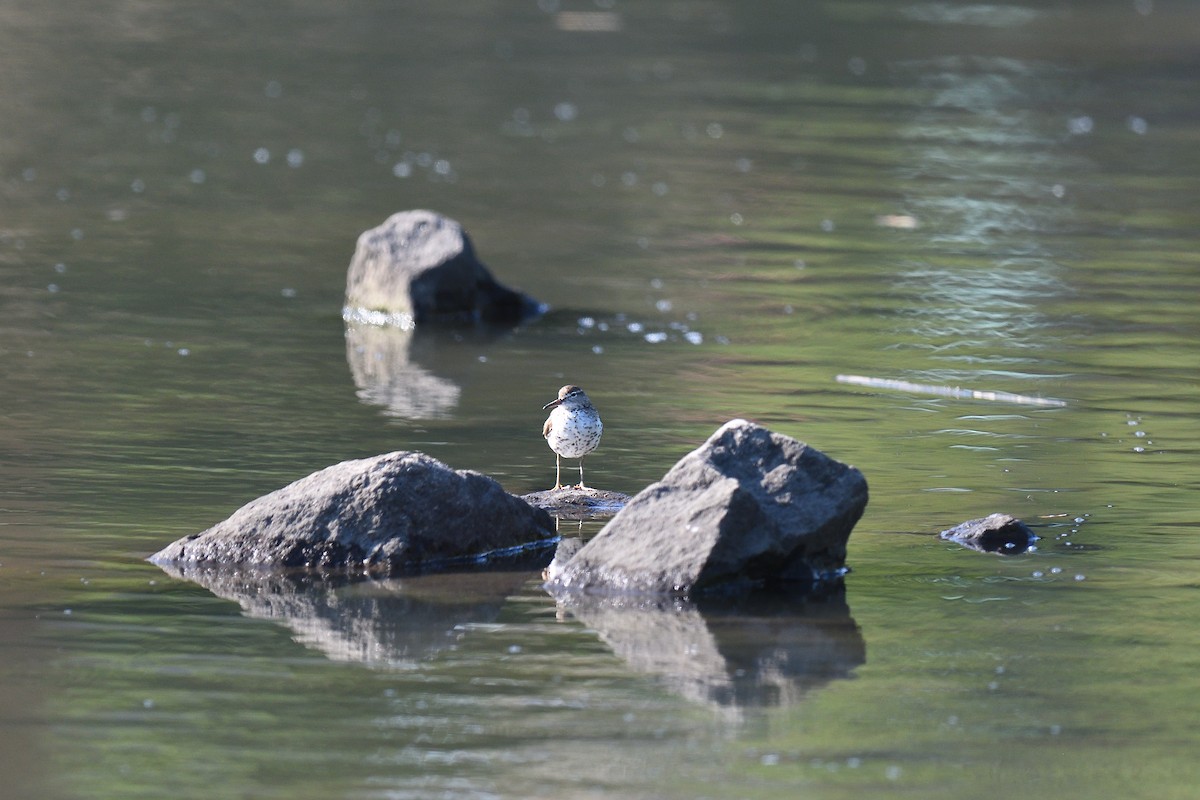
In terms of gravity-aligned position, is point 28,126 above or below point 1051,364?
above

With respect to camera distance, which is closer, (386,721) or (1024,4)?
(386,721)

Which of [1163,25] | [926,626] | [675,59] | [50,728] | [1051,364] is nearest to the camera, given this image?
[50,728]

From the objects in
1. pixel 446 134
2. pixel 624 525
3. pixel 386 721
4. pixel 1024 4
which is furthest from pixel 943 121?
pixel 386 721

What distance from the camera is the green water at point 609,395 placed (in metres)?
7.02

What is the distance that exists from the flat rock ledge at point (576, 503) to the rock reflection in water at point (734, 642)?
1337mm

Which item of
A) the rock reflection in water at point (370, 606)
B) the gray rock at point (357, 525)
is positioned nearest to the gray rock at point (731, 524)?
the rock reflection in water at point (370, 606)

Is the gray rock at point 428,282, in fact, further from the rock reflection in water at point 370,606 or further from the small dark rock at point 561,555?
the rock reflection in water at point 370,606

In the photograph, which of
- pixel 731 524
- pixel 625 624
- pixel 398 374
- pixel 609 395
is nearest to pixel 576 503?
pixel 731 524

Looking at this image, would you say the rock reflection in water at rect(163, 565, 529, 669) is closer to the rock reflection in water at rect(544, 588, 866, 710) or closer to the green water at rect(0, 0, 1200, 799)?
the green water at rect(0, 0, 1200, 799)

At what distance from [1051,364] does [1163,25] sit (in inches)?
996

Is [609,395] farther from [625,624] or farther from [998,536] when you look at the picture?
[625,624]

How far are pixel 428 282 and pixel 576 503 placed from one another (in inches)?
238

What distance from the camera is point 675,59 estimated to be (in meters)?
32.3

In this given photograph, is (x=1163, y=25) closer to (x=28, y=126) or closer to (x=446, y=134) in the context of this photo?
(x=446, y=134)
